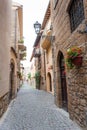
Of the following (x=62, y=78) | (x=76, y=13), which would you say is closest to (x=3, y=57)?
(x=62, y=78)

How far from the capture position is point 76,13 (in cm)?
507

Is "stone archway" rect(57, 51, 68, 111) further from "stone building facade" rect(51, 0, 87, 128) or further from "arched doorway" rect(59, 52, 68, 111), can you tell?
"stone building facade" rect(51, 0, 87, 128)

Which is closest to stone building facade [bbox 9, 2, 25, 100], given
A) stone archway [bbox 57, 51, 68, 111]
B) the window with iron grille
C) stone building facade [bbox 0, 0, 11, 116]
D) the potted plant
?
stone building facade [bbox 0, 0, 11, 116]

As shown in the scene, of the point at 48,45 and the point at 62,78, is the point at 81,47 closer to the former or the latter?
the point at 62,78

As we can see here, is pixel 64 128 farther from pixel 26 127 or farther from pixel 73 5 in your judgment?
pixel 73 5

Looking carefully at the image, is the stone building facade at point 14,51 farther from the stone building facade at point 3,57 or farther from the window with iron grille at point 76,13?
the window with iron grille at point 76,13

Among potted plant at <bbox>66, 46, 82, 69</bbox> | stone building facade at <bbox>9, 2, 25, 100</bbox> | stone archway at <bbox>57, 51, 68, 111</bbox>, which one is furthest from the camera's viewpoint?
stone building facade at <bbox>9, 2, 25, 100</bbox>

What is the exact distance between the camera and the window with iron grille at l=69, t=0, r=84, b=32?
466 centimetres

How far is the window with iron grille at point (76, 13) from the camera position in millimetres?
4664

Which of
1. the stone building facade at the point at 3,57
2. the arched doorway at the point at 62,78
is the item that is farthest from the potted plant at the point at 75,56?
the stone building facade at the point at 3,57

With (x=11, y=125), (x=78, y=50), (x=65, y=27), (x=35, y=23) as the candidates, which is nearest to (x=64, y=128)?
(x=11, y=125)

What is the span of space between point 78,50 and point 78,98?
4.81ft

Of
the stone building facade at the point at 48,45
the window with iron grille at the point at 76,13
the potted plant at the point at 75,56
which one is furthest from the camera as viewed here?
the stone building facade at the point at 48,45

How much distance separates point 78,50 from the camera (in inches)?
171
